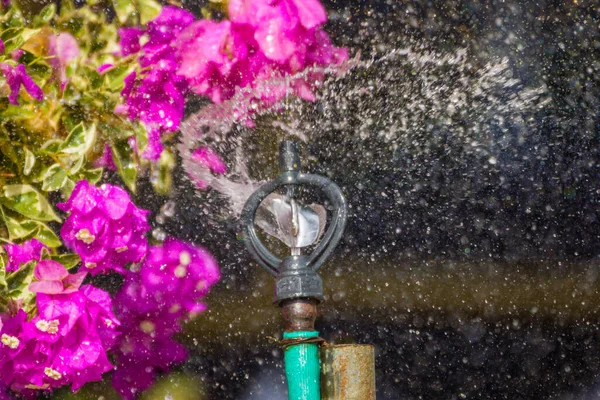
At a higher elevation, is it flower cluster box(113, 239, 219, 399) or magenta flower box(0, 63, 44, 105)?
magenta flower box(0, 63, 44, 105)

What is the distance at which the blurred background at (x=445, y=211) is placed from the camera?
4.40 ft

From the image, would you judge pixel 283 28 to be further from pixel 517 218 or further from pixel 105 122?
pixel 517 218

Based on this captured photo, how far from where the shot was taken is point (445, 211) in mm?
1503

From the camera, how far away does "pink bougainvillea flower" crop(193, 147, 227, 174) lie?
1230mm

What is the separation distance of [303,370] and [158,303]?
27 cm

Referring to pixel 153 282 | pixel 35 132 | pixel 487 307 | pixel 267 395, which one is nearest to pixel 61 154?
pixel 35 132

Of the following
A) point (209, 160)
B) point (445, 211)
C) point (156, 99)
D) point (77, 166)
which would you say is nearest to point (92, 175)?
point (77, 166)

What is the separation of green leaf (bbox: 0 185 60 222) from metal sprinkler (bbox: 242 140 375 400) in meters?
0.22

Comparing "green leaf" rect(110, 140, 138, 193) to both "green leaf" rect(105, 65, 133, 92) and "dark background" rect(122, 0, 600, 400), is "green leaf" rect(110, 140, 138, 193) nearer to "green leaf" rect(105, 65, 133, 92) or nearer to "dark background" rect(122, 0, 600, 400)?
"green leaf" rect(105, 65, 133, 92)

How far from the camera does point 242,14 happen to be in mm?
870

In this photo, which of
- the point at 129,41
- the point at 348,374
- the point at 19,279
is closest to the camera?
the point at 348,374

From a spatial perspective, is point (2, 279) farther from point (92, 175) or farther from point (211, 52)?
point (211, 52)

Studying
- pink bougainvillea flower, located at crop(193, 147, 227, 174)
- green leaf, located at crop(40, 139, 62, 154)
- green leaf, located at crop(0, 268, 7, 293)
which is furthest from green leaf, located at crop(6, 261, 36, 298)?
pink bougainvillea flower, located at crop(193, 147, 227, 174)

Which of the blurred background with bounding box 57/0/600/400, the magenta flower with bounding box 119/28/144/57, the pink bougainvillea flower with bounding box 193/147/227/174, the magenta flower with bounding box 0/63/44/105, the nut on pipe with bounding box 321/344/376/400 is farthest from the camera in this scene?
the blurred background with bounding box 57/0/600/400
